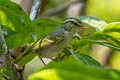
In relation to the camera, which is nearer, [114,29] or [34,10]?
[114,29]

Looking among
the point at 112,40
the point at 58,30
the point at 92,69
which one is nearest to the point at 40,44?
the point at 58,30

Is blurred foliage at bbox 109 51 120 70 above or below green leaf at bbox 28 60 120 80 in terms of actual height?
below

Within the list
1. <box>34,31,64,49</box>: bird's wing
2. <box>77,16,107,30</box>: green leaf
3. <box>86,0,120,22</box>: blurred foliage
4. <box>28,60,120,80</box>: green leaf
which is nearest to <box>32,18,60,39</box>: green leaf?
<box>34,31,64,49</box>: bird's wing

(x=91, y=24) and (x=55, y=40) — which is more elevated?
(x=91, y=24)

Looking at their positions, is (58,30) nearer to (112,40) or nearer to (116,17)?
(112,40)

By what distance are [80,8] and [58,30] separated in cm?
208

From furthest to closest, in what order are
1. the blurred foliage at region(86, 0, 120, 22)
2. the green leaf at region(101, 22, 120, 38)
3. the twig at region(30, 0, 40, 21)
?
1. the blurred foliage at region(86, 0, 120, 22)
2. the twig at region(30, 0, 40, 21)
3. the green leaf at region(101, 22, 120, 38)

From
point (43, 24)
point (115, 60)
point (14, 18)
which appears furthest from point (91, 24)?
point (115, 60)

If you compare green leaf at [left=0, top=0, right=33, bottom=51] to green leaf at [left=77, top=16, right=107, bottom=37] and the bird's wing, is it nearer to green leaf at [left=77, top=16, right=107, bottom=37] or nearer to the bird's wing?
the bird's wing

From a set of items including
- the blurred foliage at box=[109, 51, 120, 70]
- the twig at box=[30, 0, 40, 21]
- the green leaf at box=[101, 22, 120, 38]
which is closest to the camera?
the green leaf at box=[101, 22, 120, 38]

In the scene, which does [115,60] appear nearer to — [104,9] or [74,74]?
[104,9]

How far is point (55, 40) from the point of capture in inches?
85.2

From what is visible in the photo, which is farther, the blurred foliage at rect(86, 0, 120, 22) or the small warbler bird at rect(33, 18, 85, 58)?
the blurred foliage at rect(86, 0, 120, 22)

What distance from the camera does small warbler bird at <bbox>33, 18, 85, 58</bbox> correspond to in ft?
6.42
